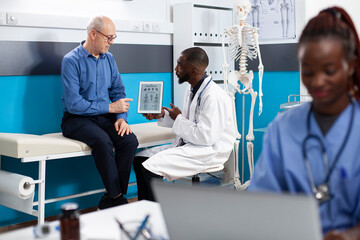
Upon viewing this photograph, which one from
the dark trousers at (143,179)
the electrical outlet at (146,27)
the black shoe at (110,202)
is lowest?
the black shoe at (110,202)

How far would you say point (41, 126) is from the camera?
11.2ft

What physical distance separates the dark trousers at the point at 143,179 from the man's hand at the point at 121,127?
0.25 metres

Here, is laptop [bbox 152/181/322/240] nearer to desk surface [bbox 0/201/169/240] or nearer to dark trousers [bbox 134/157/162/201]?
desk surface [bbox 0/201/169/240]

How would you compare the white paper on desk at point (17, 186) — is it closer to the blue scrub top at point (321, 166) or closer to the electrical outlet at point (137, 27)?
the electrical outlet at point (137, 27)

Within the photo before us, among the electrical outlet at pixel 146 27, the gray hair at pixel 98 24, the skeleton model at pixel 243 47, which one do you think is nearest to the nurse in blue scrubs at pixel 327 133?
the gray hair at pixel 98 24

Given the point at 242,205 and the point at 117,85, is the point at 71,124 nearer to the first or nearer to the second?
the point at 117,85

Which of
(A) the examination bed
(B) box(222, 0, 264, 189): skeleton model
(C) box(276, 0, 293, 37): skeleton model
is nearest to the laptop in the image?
(A) the examination bed

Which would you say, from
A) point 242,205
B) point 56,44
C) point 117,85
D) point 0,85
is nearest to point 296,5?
point 117,85

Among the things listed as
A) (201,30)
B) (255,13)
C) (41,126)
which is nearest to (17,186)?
(41,126)

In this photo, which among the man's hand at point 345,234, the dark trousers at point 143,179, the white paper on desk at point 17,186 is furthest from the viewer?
the dark trousers at point 143,179

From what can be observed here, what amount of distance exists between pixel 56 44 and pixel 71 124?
2.04ft

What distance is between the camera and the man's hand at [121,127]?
3252 mm

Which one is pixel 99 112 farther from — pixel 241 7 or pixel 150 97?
pixel 241 7

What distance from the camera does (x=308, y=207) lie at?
2.78 ft
